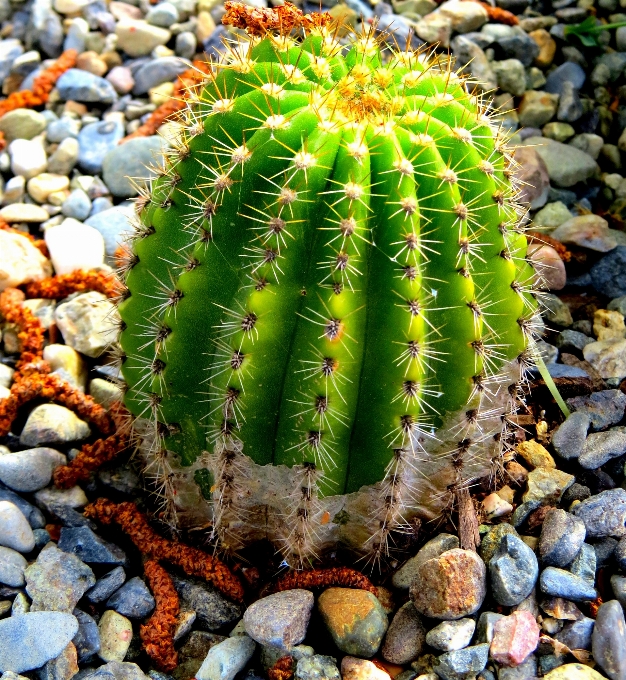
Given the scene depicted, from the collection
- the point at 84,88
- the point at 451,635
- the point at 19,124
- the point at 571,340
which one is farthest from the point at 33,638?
the point at 84,88

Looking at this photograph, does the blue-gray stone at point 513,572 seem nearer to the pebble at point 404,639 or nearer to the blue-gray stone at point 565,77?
the pebble at point 404,639

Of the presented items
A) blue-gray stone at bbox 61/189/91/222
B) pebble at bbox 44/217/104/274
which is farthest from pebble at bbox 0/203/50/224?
pebble at bbox 44/217/104/274

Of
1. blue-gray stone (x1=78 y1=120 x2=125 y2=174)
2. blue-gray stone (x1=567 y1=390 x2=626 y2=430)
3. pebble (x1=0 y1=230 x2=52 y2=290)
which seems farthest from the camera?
blue-gray stone (x1=78 y1=120 x2=125 y2=174)

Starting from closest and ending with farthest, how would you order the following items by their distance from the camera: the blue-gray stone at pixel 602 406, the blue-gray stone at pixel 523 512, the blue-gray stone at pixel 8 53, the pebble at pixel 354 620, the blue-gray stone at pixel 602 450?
the pebble at pixel 354 620, the blue-gray stone at pixel 523 512, the blue-gray stone at pixel 602 450, the blue-gray stone at pixel 602 406, the blue-gray stone at pixel 8 53

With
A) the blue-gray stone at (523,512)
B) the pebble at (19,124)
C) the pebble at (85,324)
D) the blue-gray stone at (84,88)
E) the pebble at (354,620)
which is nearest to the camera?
the pebble at (354,620)

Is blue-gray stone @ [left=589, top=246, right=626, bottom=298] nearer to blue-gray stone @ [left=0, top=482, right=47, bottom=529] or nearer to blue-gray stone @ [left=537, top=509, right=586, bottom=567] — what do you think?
blue-gray stone @ [left=537, top=509, right=586, bottom=567]

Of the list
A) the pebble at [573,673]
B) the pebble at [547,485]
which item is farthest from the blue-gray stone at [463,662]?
the pebble at [547,485]

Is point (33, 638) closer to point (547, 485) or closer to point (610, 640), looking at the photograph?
point (610, 640)
